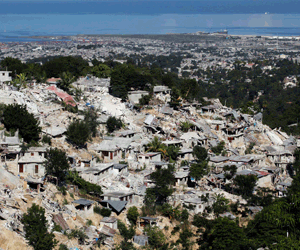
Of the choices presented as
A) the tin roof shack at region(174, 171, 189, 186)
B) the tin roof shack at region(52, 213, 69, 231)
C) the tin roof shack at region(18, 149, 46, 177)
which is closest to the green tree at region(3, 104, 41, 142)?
the tin roof shack at region(18, 149, 46, 177)

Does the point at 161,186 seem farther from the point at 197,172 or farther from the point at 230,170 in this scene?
the point at 230,170

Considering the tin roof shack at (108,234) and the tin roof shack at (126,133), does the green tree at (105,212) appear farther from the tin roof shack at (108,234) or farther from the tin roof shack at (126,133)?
the tin roof shack at (126,133)

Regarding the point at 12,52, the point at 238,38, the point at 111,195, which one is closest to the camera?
the point at 111,195

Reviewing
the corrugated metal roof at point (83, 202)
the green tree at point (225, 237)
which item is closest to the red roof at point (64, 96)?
the corrugated metal roof at point (83, 202)

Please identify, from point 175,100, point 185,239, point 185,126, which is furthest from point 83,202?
point 175,100

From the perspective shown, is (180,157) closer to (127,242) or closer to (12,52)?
(127,242)

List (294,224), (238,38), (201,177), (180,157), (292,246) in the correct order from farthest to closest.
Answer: (238,38)
(180,157)
(201,177)
(294,224)
(292,246)

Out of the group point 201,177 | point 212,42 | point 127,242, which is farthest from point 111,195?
point 212,42
